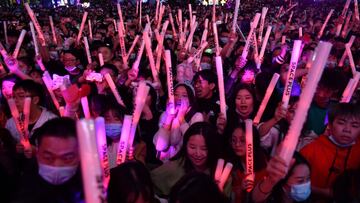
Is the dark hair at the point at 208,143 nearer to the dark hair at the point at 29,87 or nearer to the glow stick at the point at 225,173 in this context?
the glow stick at the point at 225,173

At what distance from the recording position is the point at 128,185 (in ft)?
7.13

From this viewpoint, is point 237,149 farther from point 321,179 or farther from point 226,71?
point 226,71

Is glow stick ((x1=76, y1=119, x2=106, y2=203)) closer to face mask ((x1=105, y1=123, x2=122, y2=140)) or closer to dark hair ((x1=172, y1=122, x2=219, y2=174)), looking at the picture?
dark hair ((x1=172, y1=122, x2=219, y2=174))

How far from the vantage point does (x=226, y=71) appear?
20.2 feet

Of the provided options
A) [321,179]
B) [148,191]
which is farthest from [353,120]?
[148,191]

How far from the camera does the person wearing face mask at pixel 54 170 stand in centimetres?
199

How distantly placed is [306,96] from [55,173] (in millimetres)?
1288

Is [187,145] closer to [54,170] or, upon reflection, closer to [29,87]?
[54,170]

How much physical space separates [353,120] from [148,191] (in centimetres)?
139

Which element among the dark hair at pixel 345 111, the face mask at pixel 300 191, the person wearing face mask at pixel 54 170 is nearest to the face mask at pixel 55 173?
the person wearing face mask at pixel 54 170

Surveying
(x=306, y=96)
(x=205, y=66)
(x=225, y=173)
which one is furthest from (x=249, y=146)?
(x=205, y=66)

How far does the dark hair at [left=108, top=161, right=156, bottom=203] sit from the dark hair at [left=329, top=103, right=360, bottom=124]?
1306mm

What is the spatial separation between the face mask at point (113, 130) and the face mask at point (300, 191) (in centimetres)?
146

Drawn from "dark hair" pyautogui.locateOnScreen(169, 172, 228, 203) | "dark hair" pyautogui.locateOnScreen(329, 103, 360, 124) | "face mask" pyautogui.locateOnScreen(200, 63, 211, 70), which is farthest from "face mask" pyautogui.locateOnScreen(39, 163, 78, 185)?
"face mask" pyautogui.locateOnScreen(200, 63, 211, 70)
